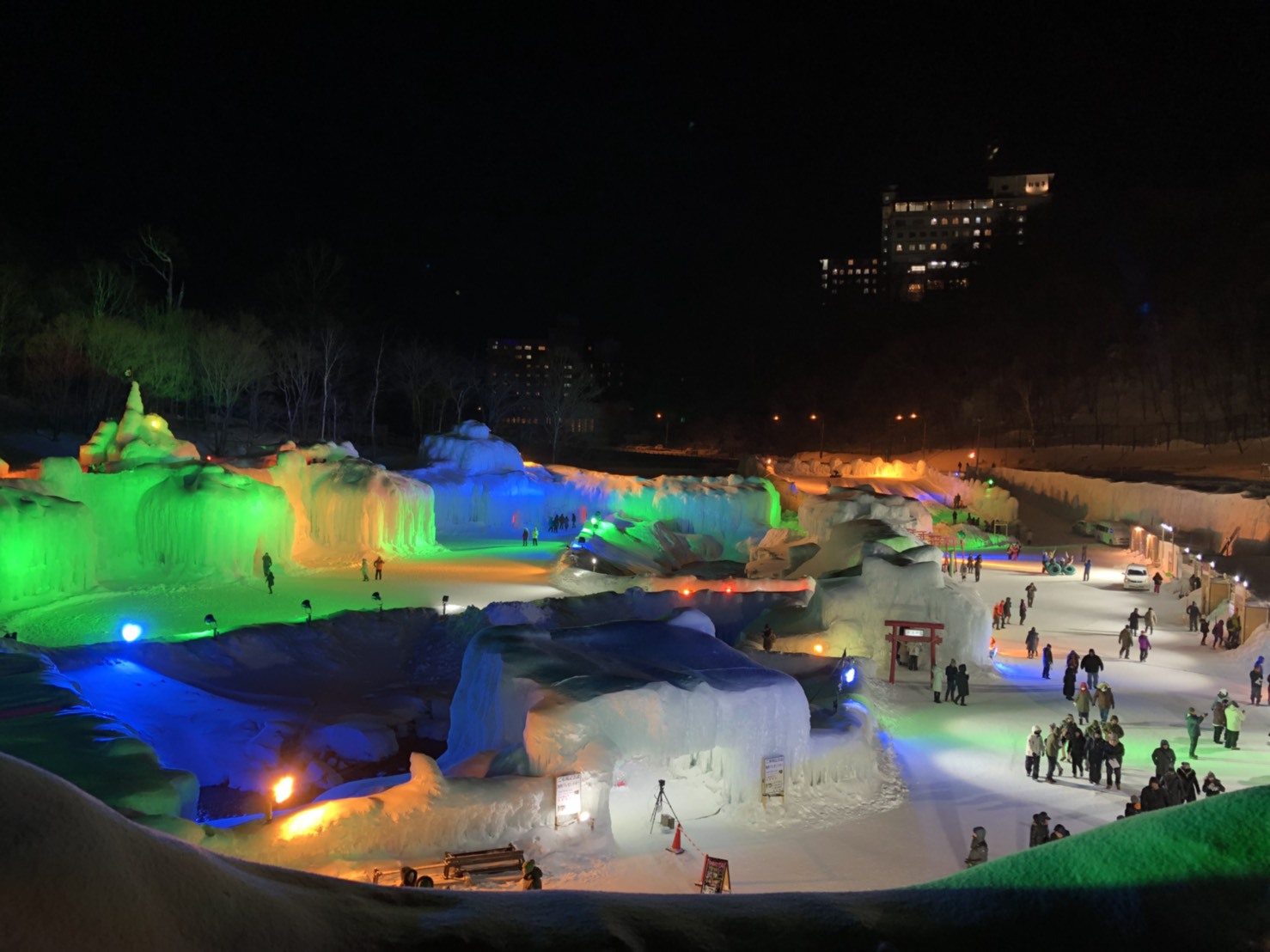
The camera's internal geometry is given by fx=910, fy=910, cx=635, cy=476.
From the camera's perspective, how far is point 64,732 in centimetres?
1038

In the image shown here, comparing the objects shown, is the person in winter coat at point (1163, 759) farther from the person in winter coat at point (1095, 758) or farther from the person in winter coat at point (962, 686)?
the person in winter coat at point (962, 686)

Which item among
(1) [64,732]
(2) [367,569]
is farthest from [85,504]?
(1) [64,732]

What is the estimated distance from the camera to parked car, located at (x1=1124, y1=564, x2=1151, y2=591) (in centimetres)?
2788

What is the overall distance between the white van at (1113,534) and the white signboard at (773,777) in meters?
30.2

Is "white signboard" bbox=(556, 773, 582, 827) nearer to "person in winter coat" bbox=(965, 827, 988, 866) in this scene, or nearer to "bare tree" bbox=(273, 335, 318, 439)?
"person in winter coat" bbox=(965, 827, 988, 866)

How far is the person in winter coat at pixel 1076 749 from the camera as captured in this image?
42.4ft

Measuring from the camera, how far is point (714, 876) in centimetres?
924

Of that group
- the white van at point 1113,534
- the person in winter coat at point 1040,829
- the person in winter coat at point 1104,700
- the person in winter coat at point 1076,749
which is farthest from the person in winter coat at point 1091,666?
the white van at point 1113,534

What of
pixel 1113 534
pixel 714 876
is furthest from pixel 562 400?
pixel 714 876

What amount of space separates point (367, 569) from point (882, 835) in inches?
764

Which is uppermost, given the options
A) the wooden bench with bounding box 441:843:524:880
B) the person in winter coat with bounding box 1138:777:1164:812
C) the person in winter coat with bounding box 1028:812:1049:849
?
the person in winter coat with bounding box 1138:777:1164:812

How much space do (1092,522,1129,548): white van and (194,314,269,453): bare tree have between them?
125 ft

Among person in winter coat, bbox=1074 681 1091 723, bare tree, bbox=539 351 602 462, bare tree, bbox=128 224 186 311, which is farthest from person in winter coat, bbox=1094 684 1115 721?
bare tree, bbox=539 351 602 462

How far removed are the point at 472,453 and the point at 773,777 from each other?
92.1 feet
